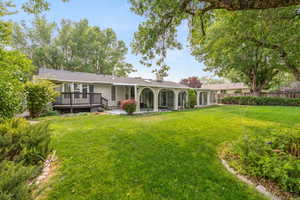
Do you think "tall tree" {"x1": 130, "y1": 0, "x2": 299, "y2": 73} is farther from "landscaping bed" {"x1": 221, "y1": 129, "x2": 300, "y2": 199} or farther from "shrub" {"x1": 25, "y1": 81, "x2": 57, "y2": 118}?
"shrub" {"x1": 25, "y1": 81, "x2": 57, "y2": 118}

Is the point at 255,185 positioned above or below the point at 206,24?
below

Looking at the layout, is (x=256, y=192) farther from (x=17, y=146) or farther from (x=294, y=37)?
(x=294, y=37)

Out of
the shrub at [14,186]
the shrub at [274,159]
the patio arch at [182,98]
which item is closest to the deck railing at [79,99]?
the patio arch at [182,98]

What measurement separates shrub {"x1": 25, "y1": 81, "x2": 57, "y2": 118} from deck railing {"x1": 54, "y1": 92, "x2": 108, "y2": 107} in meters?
1.77

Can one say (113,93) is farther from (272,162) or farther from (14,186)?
(272,162)

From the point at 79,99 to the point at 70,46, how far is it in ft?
54.8

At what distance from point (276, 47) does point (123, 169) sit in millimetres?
6964

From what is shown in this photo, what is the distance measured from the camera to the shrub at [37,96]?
750 cm

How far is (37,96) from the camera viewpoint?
759cm

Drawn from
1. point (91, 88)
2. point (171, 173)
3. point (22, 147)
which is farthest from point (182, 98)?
point (22, 147)

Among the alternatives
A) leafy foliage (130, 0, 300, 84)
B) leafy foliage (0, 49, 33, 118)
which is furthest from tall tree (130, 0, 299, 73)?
leafy foliage (0, 49, 33, 118)

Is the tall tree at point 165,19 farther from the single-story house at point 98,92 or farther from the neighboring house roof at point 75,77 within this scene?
the neighboring house roof at point 75,77

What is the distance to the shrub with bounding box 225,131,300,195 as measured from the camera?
2.17 metres

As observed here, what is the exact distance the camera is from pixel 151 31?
4.86 meters
